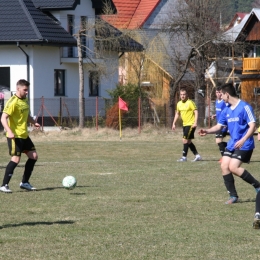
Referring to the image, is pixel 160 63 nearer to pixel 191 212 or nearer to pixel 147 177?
pixel 147 177

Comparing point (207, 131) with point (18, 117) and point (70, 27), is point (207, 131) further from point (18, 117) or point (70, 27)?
point (70, 27)

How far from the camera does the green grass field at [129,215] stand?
7.55 metres

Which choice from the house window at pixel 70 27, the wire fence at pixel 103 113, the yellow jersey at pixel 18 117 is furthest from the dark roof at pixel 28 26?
the yellow jersey at pixel 18 117

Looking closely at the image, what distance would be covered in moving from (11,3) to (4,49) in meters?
2.88

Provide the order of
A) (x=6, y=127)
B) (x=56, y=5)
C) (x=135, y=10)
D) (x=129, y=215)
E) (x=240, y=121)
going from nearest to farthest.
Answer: (x=129, y=215) < (x=240, y=121) < (x=6, y=127) < (x=56, y=5) < (x=135, y=10)

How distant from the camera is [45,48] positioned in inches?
1547

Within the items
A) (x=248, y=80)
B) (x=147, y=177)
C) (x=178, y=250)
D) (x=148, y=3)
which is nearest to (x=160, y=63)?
(x=248, y=80)

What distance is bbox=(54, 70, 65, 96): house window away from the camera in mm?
40828

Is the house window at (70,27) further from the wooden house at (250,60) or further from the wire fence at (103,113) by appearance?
the wooden house at (250,60)

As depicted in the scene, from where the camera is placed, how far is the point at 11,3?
131 feet

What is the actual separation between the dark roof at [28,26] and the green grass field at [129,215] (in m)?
19.3

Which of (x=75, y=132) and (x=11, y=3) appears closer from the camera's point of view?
(x=75, y=132)

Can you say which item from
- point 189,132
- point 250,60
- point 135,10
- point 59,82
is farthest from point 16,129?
point 135,10

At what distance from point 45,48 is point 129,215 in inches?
1192
